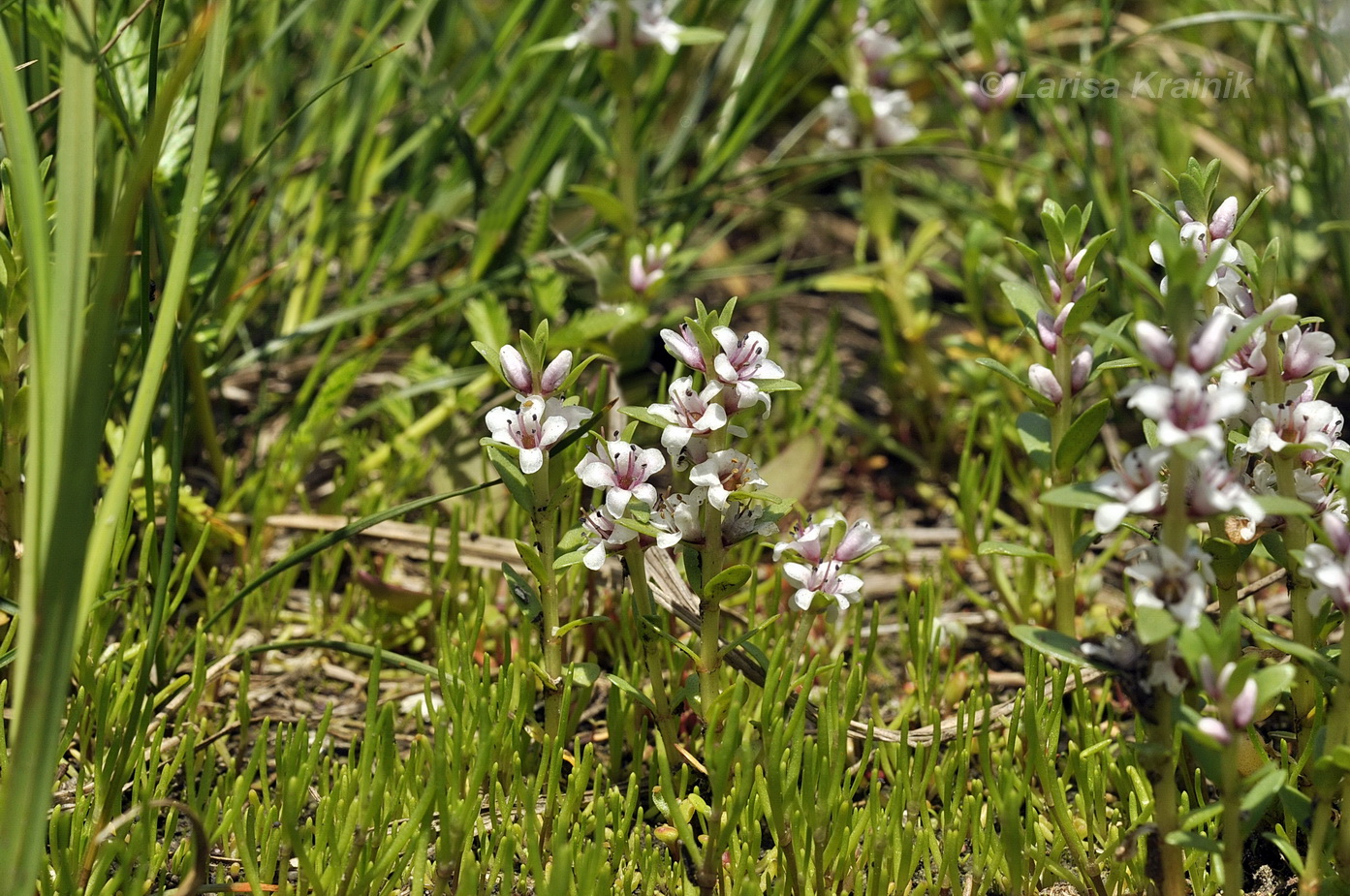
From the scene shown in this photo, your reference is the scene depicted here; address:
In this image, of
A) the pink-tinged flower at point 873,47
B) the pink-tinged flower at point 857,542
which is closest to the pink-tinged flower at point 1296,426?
the pink-tinged flower at point 857,542

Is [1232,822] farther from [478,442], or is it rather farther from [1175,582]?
[478,442]

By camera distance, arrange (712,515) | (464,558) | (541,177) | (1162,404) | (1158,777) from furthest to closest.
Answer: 1. (541,177)
2. (464,558)
3. (712,515)
4. (1158,777)
5. (1162,404)

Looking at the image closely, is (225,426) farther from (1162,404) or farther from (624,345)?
(1162,404)

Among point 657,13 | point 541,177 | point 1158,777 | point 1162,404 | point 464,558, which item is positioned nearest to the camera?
point 1162,404

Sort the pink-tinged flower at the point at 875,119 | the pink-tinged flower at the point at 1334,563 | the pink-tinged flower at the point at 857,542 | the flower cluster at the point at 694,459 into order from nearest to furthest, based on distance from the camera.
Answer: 1. the pink-tinged flower at the point at 1334,563
2. the flower cluster at the point at 694,459
3. the pink-tinged flower at the point at 857,542
4. the pink-tinged flower at the point at 875,119

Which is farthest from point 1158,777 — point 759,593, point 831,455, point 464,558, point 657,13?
point 657,13

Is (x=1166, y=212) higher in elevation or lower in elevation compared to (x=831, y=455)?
higher

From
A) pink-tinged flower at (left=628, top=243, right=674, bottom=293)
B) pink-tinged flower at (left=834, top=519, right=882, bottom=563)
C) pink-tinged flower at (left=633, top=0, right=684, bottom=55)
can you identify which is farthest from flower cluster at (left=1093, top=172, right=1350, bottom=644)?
pink-tinged flower at (left=633, top=0, right=684, bottom=55)

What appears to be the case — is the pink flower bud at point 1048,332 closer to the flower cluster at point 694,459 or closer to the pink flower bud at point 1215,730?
the flower cluster at point 694,459
